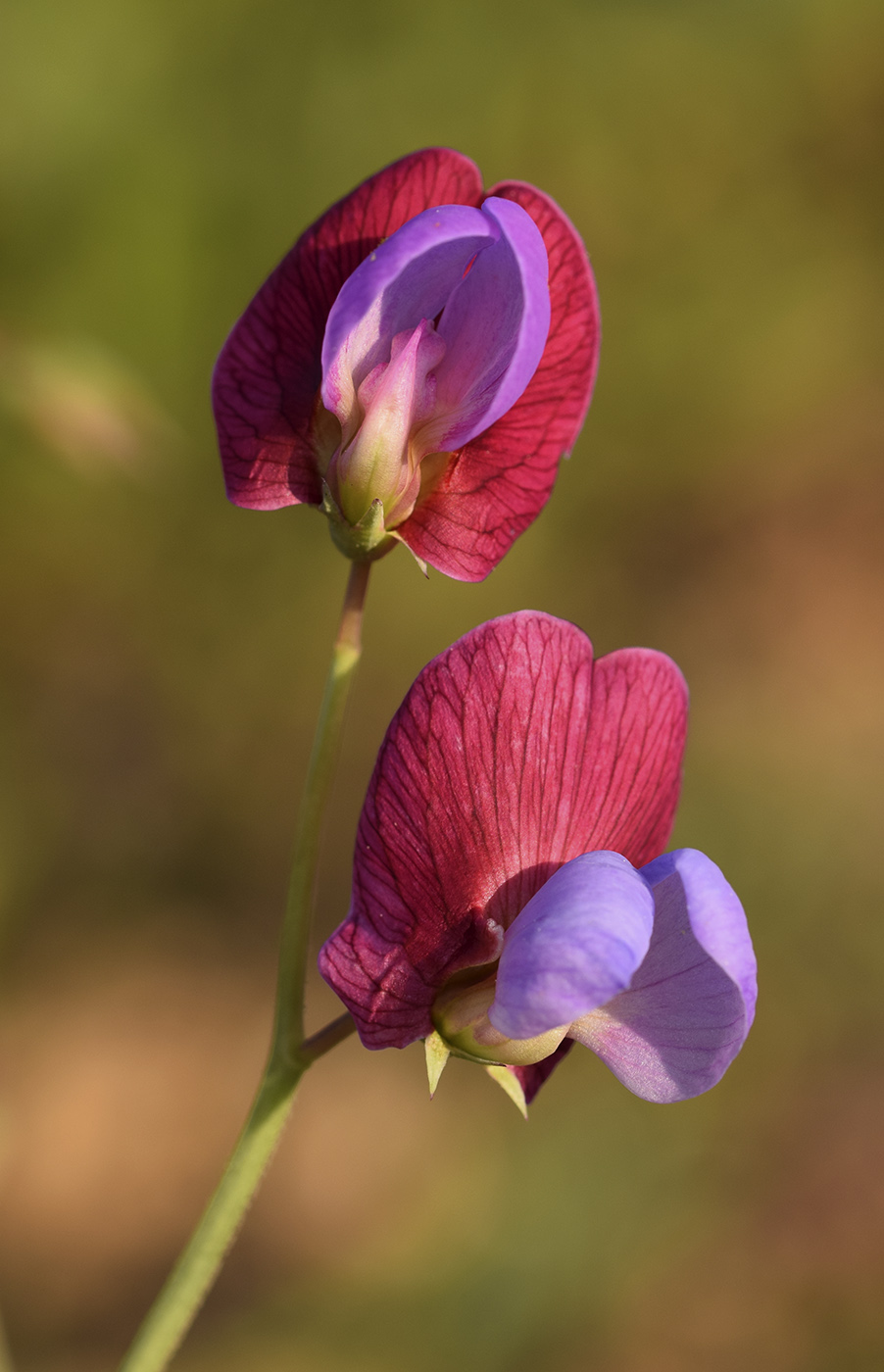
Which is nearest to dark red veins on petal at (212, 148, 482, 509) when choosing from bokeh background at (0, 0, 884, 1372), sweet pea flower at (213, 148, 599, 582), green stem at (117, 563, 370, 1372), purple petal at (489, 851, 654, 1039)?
sweet pea flower at (213, 148, 599, 582)

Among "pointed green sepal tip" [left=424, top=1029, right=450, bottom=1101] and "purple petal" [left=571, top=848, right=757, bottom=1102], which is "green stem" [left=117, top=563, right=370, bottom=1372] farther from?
"purple petal" [left=571, top=848, right=757, bottom=1102]

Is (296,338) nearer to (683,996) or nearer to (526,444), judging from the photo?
(526,444)

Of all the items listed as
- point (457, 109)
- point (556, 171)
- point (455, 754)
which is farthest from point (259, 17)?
point (455, 754)

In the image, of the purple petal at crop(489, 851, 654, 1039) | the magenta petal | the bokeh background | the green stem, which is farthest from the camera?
the bokeh background

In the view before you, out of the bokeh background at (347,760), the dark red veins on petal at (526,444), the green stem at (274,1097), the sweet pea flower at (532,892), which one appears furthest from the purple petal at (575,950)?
the bokeh background at (347,760)

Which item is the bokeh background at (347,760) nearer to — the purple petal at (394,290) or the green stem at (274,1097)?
the green stem at (274,1097)

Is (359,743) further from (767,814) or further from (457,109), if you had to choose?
(457,109)
